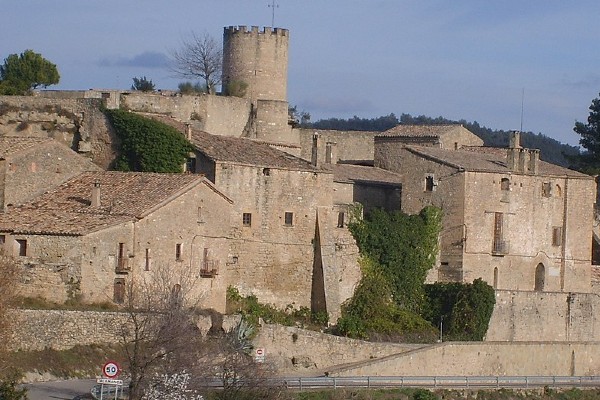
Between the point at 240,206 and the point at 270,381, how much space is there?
9087 mm

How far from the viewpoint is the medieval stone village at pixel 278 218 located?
155 ft

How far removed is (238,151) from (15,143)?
7.39 m

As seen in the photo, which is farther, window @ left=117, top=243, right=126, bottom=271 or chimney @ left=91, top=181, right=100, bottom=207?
chimney @ left=91, top=181, right=100, bottom=207

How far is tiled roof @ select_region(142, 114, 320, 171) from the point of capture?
52.9m

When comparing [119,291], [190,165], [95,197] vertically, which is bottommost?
[119,291]

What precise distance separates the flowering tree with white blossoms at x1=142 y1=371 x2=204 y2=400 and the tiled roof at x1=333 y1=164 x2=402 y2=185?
17.9 m

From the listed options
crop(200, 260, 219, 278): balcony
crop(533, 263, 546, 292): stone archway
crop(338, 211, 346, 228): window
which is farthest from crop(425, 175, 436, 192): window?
crop(200, 260, 219, 278): balcony

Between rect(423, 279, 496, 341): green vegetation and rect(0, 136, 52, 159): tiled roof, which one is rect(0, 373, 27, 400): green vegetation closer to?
rect(0, 136, 52, 159): tiled roof

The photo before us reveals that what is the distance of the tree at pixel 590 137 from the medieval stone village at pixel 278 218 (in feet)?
30.9

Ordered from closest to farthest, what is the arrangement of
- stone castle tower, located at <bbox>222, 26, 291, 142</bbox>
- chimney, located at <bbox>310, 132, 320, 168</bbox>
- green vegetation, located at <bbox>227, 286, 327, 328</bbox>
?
green vegetation, located at <bbox>227, 286, 327, 328</bbox>, chimney, located at <bbox>310, 132, 320, 168</bbox>, stone castle tower, located at <bbox>222, 26, 291, 142</bbox>

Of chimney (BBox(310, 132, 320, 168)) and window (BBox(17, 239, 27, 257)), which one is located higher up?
chimney (BBox(310, 132, 320, 168))

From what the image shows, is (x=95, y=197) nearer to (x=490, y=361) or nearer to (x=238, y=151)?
(x=238, y=151)

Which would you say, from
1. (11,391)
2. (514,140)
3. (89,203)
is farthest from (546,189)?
(11,391)

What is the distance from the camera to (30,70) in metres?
63.6
